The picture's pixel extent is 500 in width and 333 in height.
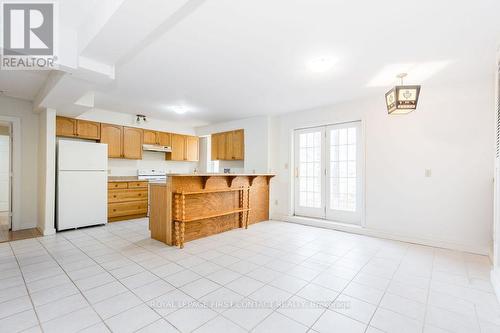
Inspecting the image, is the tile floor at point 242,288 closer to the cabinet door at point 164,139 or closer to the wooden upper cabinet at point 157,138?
the wooden upper cabinet at point 157,138

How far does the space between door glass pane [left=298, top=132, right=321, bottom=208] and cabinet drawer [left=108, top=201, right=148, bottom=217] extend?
3.84 m

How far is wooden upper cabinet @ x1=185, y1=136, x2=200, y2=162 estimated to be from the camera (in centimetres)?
708

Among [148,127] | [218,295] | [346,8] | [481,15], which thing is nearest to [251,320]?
[218,295]

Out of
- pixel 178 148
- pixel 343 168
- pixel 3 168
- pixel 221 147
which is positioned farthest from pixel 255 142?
pixel 3 168

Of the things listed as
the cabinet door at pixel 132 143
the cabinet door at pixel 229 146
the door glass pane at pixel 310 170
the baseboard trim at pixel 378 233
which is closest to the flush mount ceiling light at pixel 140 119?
the cabinet door at pixel 132 143

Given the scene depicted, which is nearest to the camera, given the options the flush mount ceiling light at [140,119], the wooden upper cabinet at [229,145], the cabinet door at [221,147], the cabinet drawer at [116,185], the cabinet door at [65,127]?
the cabinet door at [65,127]

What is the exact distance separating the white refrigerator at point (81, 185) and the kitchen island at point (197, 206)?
1.50m

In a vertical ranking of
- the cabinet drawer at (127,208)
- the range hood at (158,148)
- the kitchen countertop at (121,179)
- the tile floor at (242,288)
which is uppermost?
the range hood at (158,148)

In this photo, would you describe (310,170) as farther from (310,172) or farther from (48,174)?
(48,174)

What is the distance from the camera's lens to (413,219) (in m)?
3.87

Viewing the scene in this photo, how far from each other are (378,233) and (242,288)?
306cm

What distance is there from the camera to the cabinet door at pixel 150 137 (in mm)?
6102

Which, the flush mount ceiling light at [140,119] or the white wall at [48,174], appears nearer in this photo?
the white wall at [48,174]

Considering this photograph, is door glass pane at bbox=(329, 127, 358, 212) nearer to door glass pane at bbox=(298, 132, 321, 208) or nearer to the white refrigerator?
door glass pane at bbox=(298, 132, 321, 208)
